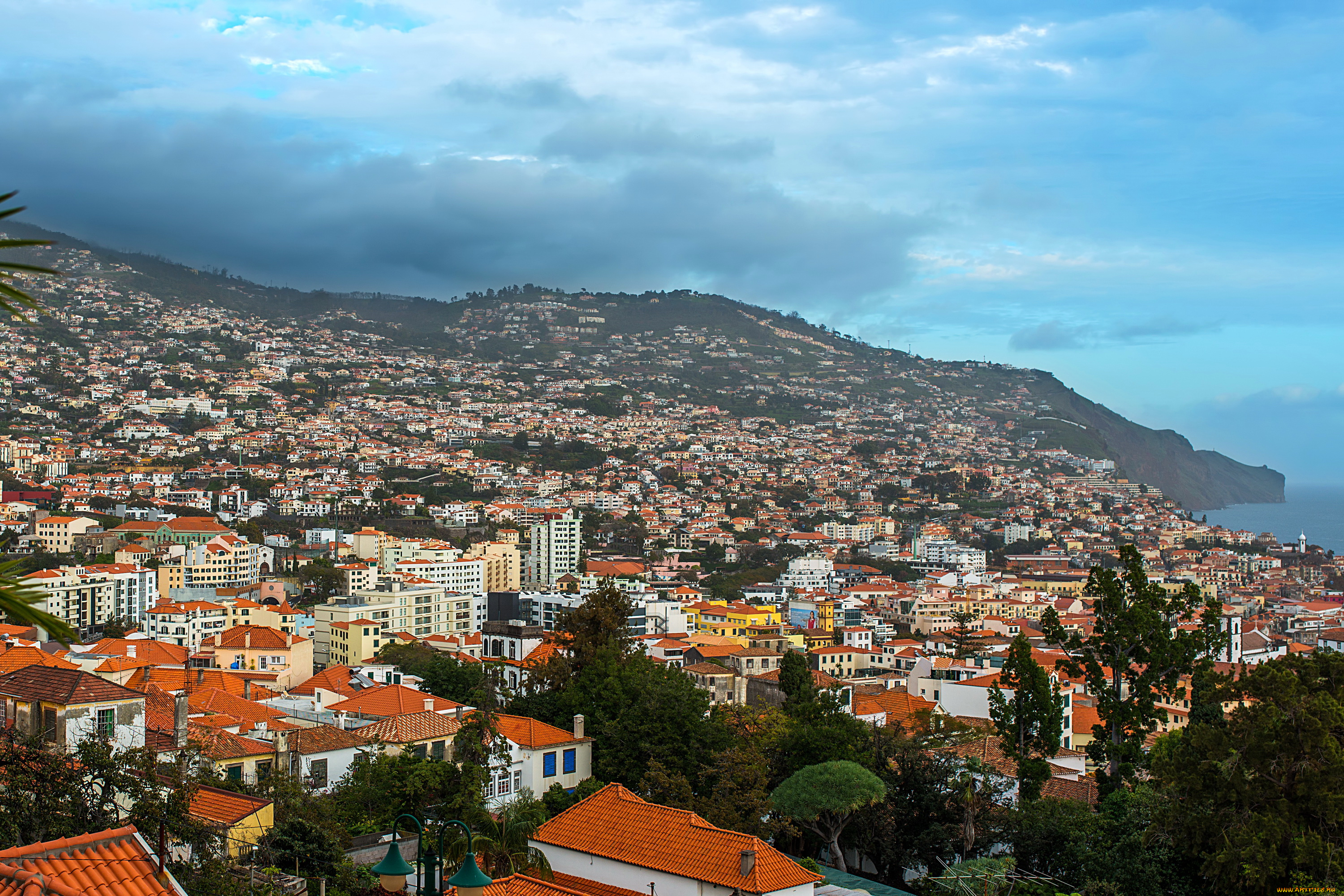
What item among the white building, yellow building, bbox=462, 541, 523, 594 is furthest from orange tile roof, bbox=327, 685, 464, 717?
the white building

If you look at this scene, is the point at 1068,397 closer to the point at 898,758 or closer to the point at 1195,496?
the point at 1195,496

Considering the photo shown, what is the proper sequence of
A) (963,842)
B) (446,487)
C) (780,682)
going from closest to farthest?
(963,842), (780,682), (446,487)

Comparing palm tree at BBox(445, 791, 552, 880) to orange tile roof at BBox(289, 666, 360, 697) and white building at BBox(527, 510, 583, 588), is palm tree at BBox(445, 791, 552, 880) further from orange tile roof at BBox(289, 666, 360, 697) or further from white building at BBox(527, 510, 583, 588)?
white building at BBox(527, 510, 583, 588)

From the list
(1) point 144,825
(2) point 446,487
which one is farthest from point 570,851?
(2) point 446,487

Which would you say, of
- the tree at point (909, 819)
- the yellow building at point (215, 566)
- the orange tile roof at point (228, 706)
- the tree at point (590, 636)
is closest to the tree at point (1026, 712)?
the tree at point (909, 819)

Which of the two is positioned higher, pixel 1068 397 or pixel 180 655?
pixel 1068 397

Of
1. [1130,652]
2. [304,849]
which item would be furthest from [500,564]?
[304,849]

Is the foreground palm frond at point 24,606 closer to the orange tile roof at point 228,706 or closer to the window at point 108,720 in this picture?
the window at point 108,720
